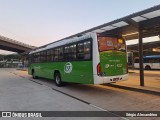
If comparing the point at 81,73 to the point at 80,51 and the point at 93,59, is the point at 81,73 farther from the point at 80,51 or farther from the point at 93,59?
the point at 93,59

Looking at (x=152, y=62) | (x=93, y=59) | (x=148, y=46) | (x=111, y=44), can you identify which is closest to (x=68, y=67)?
(x=93, y=59)

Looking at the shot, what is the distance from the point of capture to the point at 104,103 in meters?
8.32

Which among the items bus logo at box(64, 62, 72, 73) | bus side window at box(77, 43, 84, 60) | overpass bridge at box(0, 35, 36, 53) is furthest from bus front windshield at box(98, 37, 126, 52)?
overpass bridge at box(0, 35, 36, 53)

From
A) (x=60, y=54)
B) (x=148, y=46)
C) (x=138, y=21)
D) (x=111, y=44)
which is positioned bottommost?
(x=60, y=54)

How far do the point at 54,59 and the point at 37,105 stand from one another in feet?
21.5

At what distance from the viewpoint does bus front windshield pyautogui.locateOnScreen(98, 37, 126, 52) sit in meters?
10.2

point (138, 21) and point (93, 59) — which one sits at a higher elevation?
point (138, 21)

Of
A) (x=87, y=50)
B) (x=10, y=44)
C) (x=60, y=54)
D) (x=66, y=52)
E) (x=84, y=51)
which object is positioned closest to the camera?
(x=87, y=50)

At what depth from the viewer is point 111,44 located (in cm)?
1059

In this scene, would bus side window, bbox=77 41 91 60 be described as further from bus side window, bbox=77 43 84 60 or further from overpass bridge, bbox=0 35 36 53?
overpass bridge, bbox=0 35 36 53

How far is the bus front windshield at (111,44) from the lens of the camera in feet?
33.5

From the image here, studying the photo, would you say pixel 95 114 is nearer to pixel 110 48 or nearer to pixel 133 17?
pixel 110 48

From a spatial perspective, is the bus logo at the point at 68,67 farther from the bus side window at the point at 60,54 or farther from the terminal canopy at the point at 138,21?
the terminal canopy at the point at 138,21

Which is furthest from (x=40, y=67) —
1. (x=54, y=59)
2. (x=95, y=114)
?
(x=95, y=114)
